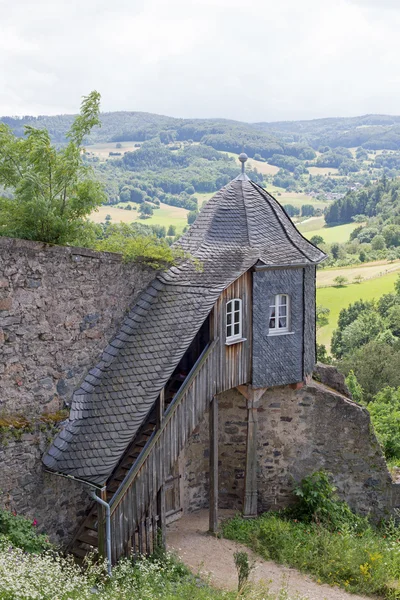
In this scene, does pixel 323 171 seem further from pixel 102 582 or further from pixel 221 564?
pixel 102 582

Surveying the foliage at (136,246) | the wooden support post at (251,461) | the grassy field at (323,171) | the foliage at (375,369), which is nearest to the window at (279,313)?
the wooden support post at (251,461)

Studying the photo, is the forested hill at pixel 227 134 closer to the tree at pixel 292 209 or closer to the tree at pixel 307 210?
the tree at pixel 292 209

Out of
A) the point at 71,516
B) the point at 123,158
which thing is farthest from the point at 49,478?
the point at 123,158

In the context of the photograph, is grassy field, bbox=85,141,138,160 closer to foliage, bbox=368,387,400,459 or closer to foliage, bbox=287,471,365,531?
foliage, bbox=368,387,400,459

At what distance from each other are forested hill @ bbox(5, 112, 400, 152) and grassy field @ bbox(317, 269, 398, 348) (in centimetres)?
1443

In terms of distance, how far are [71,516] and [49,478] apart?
95cm

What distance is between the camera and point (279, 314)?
15703 mm

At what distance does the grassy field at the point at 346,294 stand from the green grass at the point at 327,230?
66.1 ft

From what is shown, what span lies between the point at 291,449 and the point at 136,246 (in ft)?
20.1

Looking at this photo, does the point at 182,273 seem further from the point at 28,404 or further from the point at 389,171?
the point at 389,171

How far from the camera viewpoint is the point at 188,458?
16438 millimetres

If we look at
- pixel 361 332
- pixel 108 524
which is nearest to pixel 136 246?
pixel 108 524

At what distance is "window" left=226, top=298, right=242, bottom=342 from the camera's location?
14648 millimetres

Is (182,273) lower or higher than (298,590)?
higher
